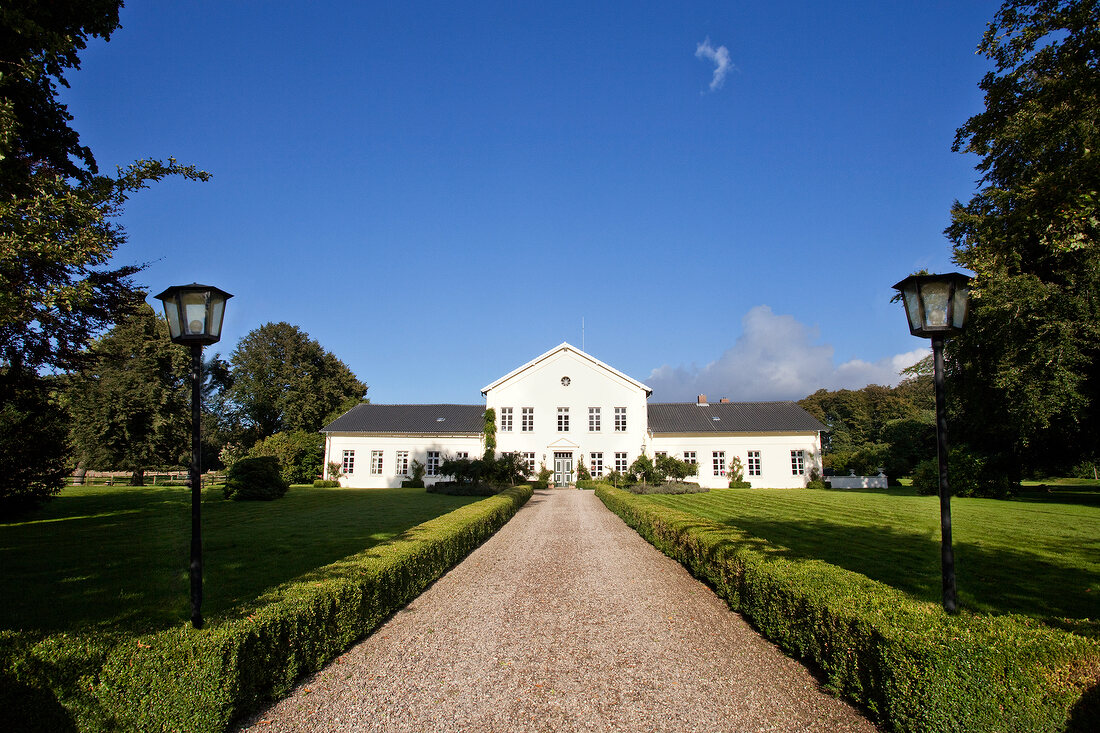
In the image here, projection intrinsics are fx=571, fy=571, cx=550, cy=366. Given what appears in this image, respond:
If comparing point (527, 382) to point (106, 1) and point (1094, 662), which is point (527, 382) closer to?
point (106, 1)

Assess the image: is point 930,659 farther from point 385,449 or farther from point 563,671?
point 385,449

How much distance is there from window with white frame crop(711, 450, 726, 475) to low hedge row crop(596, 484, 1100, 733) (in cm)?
2863

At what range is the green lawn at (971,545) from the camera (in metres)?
7.38

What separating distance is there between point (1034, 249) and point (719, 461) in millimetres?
18351

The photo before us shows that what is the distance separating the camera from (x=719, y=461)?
34.1 m

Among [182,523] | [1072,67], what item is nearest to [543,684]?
[1072,67]

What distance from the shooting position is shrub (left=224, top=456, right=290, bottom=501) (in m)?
23.6

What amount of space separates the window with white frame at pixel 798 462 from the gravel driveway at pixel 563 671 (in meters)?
26.8

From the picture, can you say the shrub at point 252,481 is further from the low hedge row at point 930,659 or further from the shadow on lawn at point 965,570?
the low hedge row at point 930,659

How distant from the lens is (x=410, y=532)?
10312 millimetres

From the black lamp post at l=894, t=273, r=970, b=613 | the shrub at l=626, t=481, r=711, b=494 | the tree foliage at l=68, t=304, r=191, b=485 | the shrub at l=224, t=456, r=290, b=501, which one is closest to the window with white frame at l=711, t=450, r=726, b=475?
the shrub at l=626, t=481, r=711, b=494

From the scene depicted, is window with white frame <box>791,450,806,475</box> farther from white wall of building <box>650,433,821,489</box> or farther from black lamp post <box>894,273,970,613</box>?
black lamp post <box>894,273,970,613</box>

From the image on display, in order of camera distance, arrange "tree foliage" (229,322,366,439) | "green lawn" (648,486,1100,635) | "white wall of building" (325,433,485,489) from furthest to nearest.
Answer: "tree foliage" (229,322,366,439)
"white wall of building" (325,433,485,489)
"green lawn" (648,486,1100,635)

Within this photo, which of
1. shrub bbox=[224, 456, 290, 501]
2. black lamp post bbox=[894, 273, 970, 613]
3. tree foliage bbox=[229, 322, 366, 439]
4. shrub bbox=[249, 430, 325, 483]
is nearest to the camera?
black lamp post bbox=[894, 273, 970, 613]
